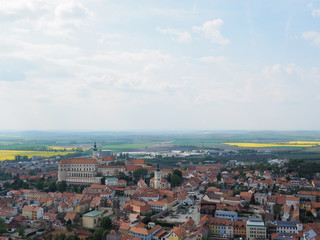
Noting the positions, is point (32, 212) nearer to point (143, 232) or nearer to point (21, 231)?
point (21, 231)

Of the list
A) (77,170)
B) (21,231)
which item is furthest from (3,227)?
(77,170)

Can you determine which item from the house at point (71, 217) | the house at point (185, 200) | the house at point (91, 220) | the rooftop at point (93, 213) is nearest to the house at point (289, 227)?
the house at point (185, 200)

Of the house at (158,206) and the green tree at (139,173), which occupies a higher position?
the green tree at (139,173)


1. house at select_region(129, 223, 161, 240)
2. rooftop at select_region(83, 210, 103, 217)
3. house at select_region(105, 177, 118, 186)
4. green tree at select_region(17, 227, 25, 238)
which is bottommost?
green tree at select_region(17, 227, 25, 238)

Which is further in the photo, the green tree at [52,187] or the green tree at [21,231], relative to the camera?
the green tree at [52,187]

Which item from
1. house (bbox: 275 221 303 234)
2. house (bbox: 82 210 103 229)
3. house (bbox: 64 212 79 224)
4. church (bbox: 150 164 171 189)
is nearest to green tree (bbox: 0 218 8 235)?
house (bbox: 64 212 79 224)

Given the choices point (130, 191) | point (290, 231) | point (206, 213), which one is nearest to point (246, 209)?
point (206, 213)

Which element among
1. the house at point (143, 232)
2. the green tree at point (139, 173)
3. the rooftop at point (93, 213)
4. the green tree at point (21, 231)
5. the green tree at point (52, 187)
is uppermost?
the green tree at point (139, 173)

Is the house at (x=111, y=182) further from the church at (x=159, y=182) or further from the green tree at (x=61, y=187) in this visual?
the green tree at (x=61, y=187)

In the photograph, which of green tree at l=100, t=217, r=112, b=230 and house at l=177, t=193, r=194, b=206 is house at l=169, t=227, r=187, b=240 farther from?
house at l=177, t=193, r=194, b=206
